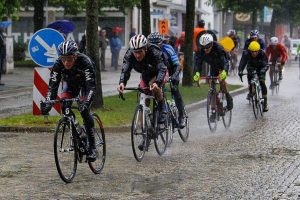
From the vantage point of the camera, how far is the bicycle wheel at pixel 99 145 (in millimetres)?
10203

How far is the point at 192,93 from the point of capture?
22266 millimetres

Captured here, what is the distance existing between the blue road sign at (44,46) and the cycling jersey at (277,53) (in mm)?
10598

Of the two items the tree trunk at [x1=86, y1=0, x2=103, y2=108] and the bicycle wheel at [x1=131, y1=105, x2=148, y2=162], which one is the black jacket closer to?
the tree trunk at [x1=86, y1=0, x2=103, y2=108]

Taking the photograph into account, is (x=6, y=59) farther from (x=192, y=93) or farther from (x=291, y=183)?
(x=291, y=183)

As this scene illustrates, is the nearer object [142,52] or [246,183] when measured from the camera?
[246,183]

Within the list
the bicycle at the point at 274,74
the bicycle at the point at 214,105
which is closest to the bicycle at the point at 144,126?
the bicycle at the point at 214,105

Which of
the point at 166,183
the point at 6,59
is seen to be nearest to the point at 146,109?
the point at 166,183

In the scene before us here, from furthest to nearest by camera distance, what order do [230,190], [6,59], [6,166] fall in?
[6,59] → [6,166] → [230,190]

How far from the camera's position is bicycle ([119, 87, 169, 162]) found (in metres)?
11.1

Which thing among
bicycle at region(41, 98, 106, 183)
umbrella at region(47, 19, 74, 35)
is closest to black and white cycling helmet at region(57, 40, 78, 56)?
bicycle at region(41, 98, 106, 183)

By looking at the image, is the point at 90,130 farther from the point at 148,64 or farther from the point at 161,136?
the point at 161,136

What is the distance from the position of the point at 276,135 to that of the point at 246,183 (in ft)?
16.3

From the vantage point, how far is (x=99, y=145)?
10.3 meters

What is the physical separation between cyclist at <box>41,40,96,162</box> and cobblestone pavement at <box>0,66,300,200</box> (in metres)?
0.71
